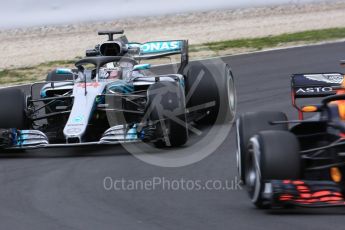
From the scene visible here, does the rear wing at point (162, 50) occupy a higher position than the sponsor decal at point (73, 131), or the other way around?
the rear wing at point (162, 50)

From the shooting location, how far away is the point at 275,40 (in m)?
20.3

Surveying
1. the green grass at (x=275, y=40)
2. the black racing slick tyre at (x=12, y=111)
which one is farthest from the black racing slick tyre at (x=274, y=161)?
the green grass at (x=275, y=40)

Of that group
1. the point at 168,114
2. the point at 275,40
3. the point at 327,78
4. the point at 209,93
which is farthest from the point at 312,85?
the point at 275,40

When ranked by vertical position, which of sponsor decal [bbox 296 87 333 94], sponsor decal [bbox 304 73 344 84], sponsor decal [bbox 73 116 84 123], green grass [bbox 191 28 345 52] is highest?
green grass [bbox 191 28 345 52]

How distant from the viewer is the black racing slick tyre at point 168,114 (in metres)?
10.6

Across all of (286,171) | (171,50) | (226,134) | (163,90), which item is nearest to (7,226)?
(286,171)

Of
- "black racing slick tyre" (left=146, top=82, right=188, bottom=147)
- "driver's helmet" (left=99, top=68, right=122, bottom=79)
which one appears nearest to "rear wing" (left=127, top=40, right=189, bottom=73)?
"driver's helmet" (left=99, top=68, right=122, bottom=79)

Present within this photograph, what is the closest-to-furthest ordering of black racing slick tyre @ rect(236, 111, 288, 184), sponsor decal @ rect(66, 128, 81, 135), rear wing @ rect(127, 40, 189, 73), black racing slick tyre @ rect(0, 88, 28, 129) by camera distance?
black racing slick tyre @ rect(236, 111, 288, 184)
sponsor decal @ rect(66, 128, 81, 135)
black racing slick tyre @ rect(0, 88, 28, 129)
rear wing @ rect(127, 40, 189, 73)

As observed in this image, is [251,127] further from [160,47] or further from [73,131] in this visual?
[160,47]

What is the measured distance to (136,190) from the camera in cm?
855

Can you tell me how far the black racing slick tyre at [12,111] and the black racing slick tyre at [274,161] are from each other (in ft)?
14.6

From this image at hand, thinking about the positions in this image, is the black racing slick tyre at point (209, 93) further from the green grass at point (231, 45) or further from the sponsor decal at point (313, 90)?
the green grass at point (231, 45)

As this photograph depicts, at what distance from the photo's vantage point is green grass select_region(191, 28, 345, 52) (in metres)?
19.7

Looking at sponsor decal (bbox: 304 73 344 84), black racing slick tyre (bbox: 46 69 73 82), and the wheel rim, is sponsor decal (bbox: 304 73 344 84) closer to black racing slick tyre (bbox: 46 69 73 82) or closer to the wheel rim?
the wheel rim
